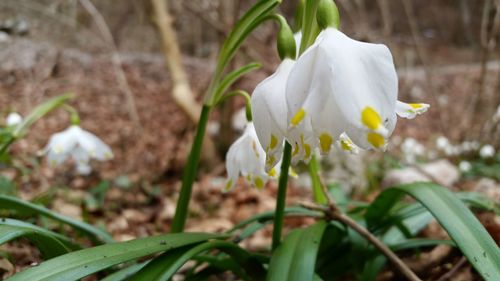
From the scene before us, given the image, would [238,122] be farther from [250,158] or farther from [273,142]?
[273,142]

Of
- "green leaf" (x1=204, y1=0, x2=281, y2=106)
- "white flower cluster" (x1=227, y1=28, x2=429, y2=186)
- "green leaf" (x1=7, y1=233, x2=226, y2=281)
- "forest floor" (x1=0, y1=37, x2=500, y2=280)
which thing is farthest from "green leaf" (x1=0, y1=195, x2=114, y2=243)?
"white flower cluster" (x1=227, y1=28, x2=429, y2=186)

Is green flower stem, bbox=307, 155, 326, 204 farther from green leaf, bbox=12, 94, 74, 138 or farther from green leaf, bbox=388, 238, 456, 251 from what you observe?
green leaf, bbox=12, 94, 74, 138

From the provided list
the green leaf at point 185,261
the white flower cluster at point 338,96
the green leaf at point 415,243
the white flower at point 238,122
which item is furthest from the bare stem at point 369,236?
the white flower at point 238,122

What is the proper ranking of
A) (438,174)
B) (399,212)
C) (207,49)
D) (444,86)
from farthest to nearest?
(444,86) < (207,49) < (438,174) < (399,212)

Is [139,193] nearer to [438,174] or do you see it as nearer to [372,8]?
[438,174]

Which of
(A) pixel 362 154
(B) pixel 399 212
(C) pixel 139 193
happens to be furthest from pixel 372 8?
(B) pixel 399 212

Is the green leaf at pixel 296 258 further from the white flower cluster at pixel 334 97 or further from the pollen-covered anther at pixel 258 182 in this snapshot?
the white flower cluster at pixel 334 97

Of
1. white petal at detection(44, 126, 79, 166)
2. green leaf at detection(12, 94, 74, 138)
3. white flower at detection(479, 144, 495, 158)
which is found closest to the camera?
green leaf at detection(12, 94, 74, 138)
